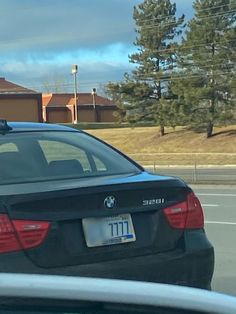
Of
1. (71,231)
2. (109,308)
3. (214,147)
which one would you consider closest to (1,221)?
(71,231)

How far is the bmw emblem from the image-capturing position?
166 inches

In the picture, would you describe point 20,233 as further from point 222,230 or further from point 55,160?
point 222,230

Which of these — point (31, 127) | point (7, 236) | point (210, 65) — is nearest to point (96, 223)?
point (7, 236)

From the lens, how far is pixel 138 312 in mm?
1971

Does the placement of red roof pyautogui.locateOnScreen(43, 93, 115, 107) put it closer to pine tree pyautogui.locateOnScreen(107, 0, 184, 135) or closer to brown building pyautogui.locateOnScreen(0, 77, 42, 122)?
brown building pyautogui.locateOnScreen(0, 77, 42, 122)

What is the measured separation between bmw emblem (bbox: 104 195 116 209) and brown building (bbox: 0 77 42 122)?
7374 cm

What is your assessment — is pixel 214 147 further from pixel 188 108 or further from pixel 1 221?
pixel 1 221

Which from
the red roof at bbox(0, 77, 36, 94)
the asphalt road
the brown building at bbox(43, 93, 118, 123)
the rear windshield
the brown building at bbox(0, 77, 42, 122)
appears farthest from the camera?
the brown building at bbox(43, 93, 118, 123)

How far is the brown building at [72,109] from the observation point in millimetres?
93250

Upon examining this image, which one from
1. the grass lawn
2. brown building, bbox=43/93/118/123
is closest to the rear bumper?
the grass lawn

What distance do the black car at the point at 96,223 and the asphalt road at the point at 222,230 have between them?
6.71 ft

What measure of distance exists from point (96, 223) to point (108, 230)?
93 millimetres

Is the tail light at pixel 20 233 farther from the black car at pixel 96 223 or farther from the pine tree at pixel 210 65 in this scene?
the pine tree at pixel 210 65

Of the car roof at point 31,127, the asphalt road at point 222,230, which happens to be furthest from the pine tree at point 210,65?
the car roof at point 31,127
